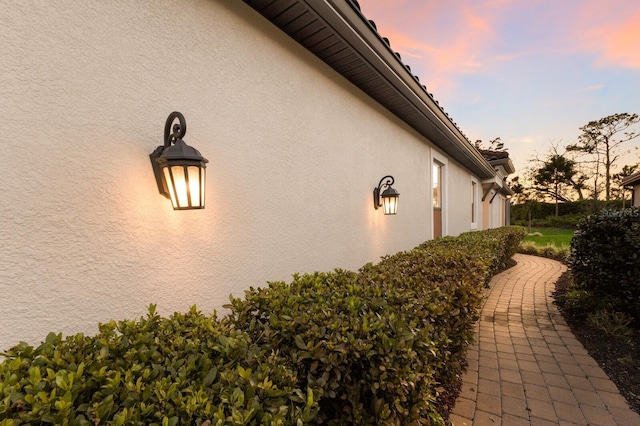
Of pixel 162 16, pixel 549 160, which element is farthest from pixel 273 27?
pixel 549 160

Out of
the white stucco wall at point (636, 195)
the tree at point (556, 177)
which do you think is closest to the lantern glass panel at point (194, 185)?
the white stucco wall at point (636, 195)

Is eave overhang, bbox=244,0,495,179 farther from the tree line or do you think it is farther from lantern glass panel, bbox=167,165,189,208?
the tree line

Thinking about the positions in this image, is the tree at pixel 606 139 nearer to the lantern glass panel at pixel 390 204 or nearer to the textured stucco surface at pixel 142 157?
the lantern glass panel at pixel 390 204

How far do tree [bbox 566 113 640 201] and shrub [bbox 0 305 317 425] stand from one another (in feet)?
101

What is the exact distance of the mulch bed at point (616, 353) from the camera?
A: 2.68 meters

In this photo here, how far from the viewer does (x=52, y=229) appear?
1434mm

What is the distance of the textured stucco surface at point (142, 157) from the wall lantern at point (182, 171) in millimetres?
226

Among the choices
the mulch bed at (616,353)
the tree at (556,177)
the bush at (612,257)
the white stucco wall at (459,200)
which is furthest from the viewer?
the tree at (556,177)

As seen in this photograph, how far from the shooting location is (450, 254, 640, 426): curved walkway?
2.34 m

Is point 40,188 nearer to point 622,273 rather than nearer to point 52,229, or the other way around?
point 52,229

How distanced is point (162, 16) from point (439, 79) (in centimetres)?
799

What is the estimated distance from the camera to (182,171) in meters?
1.65

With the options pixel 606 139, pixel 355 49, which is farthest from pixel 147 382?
pixel 606 139

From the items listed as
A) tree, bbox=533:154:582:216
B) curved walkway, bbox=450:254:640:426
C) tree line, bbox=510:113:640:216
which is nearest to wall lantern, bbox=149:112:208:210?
curved walkway, bbox=450:254:640:426
